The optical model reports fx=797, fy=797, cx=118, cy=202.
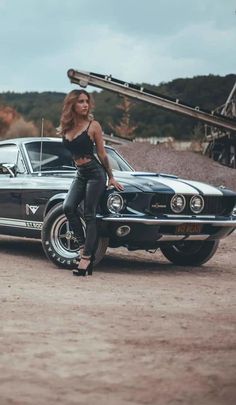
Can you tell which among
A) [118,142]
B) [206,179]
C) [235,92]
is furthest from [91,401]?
[235,92]

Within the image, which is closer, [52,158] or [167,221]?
[167,221]

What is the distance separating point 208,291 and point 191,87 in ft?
183

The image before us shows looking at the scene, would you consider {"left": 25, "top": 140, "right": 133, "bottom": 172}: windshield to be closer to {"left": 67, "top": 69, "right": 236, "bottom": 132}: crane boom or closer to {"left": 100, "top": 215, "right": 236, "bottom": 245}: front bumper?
{"left": 100, "top": 215, "right": 236, "bottom": 245}: front bumper

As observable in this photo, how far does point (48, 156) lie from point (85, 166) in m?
Answer: 1.73

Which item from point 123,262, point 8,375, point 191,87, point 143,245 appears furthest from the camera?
point 191,87

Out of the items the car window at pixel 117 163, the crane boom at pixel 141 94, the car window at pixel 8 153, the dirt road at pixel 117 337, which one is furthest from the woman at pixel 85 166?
the crane boom at pixel 141 94

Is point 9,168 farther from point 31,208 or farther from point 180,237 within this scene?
point 180,237

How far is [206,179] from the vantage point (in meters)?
21.9

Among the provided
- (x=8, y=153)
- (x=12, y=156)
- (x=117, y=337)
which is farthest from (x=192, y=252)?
(x=117, y=337)

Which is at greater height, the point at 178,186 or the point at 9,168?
the point at 178,186

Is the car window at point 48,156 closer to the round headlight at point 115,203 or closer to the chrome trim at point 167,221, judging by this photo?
the round headlight at point 115,203

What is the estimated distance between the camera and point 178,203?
7906 millimetres

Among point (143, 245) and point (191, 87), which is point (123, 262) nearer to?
point (143, 245)

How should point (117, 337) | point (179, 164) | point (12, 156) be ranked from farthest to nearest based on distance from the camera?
point (179, 164)
point (12, 156)
point (117, 337)
